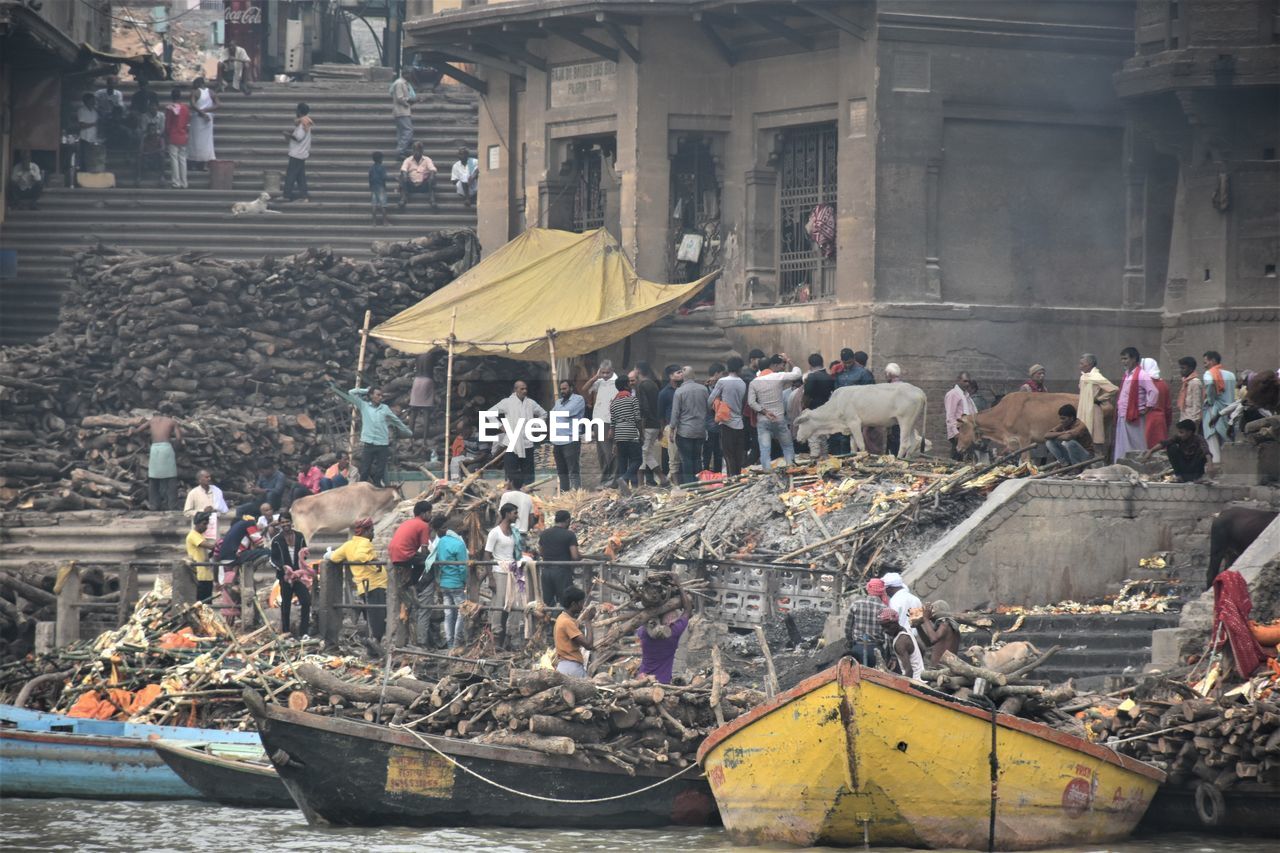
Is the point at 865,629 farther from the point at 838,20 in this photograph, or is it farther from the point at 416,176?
the point at 416,176

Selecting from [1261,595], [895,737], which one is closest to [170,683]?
[895,737]

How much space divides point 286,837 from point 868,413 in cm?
945

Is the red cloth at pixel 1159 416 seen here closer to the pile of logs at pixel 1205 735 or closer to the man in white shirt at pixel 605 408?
the man in white shirt at pixel 605 408

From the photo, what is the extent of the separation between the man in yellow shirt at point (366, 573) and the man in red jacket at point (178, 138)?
14.7 meters

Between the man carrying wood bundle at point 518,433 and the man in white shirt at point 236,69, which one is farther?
the man in white shirt at point 236,69

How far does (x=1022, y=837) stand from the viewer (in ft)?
53.6

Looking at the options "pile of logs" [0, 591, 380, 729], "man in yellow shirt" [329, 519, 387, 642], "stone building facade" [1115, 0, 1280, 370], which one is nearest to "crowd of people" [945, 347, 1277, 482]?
"stone building facade" [1115, 0, 1280, 370]

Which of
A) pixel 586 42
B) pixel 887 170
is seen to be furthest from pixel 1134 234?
pixel 586 42

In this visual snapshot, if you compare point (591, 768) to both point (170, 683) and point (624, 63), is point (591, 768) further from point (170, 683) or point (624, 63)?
point (624, 63)

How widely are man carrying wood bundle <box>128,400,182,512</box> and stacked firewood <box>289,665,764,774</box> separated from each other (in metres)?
12.0

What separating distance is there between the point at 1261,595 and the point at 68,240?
22203mm

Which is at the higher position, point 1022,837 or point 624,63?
point 624,63

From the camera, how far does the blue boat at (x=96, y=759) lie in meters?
20.4

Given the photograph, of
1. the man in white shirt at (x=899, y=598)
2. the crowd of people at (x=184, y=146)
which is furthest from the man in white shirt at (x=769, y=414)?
the crowd of people at (x=184, y=146)
